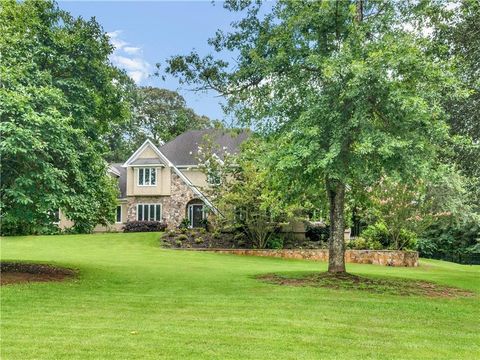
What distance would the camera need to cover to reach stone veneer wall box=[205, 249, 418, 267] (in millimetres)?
22938

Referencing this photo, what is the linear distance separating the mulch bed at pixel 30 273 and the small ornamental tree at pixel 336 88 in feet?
21.0

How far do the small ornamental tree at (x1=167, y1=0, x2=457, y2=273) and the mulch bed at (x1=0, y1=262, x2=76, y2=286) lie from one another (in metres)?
6.41

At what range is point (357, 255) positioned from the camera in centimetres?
2325

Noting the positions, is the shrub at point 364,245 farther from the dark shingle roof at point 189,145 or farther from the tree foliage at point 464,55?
the dark shingle roof at point 189,145

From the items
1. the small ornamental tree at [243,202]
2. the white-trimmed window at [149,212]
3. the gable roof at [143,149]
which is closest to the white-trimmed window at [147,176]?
the gable roof at [143,149]

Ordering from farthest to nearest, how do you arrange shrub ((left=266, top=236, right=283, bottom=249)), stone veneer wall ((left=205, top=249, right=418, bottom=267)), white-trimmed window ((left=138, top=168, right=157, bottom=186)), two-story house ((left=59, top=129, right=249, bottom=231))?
white-trimmed window ((left=138, top=168, right=157, bottom=186)) < two-story house ((left=59, top=129, right=249, bottom=231)) < shrub ((left=266, top=236, right=283, bottom=249)) < stone veneer wall ((left=205, top=249, right=418, bottom=267))

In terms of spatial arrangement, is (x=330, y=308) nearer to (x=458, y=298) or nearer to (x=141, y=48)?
(x=458, y=298)

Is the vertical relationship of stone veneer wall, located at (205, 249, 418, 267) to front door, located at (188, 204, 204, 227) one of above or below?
below

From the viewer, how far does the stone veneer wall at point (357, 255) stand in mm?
22938

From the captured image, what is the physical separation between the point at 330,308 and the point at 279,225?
16.4 metres

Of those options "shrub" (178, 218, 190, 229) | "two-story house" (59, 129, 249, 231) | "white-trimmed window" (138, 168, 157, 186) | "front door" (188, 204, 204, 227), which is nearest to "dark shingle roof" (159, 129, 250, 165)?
"two-story house" (59, 129, 249, 231)

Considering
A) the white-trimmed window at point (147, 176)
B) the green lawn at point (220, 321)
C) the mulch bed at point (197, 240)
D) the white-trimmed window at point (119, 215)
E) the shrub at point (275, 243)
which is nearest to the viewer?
the green lawn at point (220, 321)

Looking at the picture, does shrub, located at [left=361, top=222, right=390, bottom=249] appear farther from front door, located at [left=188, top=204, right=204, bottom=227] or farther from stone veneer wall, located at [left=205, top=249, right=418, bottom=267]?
front door, located at [left=188, top=204, right=204, bottom=227]

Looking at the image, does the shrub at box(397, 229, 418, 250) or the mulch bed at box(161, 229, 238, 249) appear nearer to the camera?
the shrub at box(397, 229, 418, 250)
